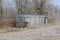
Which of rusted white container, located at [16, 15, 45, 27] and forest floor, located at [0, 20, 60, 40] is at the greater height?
rusted white container, located at [16, 15, 45, 27]

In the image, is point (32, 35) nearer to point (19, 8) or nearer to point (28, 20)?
point (28, 20)

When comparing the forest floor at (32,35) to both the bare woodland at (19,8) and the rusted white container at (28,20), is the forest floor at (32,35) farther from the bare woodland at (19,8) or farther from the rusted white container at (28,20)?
the bare woodland at (19,8)

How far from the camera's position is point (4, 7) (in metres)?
22.5

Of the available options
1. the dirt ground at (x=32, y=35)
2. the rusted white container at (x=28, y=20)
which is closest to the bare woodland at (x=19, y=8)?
the rusted white container at (x=28, y=20)

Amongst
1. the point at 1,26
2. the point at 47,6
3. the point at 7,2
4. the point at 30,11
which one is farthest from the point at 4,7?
the point at 47,6

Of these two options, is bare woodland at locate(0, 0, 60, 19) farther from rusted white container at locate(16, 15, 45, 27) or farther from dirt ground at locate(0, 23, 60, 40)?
dirt ground at locate(0, 23, 60, 40)

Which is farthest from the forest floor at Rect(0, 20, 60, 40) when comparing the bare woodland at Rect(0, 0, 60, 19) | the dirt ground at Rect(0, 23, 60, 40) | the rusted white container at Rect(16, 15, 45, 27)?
the bare woodland at Rect(0, 0, 60, 19)

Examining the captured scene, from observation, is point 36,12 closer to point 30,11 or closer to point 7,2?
point 30,11

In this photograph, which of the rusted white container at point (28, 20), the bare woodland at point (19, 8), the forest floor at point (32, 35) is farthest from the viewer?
the bare woodland at point (19, 8)

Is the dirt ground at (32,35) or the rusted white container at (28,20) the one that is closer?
the dirt ground at (32,35)

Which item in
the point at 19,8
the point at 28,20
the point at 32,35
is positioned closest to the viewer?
the point at 32,35

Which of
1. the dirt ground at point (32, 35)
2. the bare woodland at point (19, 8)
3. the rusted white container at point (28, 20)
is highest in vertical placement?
the bare woodland at point (19, 8)

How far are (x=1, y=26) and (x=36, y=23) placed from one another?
13.0 feet

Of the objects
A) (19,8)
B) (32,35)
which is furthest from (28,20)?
(32,35)
